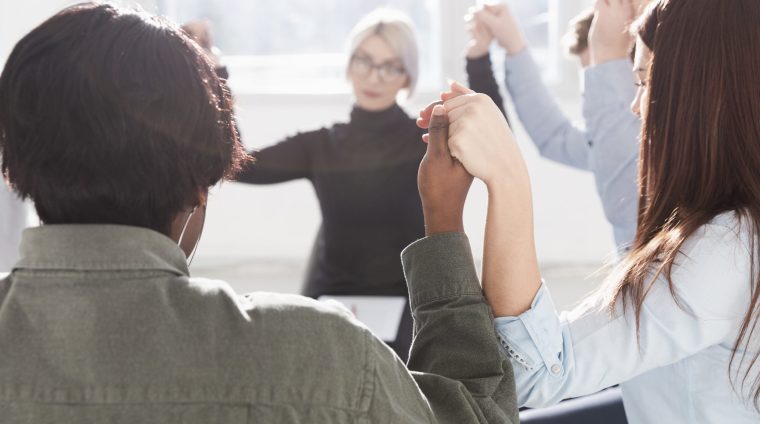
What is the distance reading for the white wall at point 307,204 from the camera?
13.7 ft

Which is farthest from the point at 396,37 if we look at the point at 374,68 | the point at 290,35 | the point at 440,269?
the point at 440,269

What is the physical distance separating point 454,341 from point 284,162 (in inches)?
72.9

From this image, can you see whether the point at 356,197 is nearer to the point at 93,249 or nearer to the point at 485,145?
the point at 485,145

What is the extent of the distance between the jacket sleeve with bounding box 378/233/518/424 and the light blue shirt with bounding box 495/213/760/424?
0.09 m

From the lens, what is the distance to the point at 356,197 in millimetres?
2586

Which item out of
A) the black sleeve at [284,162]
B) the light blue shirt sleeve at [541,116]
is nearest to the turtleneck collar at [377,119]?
the black sleeve at [284,162]

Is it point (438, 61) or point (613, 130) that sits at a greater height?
point (438, 61)

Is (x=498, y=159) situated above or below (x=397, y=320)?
above

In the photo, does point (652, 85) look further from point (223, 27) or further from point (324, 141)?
point (223, 27)

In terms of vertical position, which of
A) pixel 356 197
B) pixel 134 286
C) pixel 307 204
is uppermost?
pixel 134 286

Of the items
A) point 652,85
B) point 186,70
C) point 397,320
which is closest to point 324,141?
point 397,320

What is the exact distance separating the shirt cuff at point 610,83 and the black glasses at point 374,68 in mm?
1142

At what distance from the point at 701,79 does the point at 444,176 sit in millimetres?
310

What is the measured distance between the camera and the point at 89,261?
704mm
